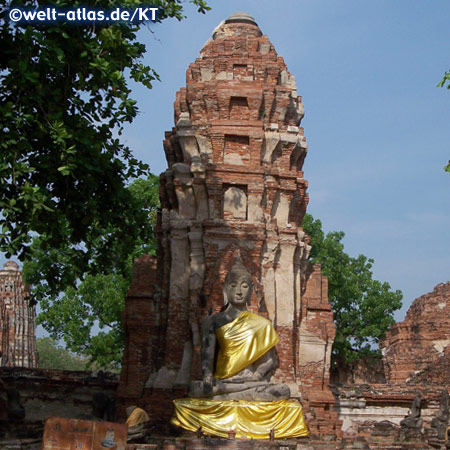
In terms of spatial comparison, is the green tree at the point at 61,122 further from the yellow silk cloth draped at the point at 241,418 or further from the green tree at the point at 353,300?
the green tree at the point at 353,300

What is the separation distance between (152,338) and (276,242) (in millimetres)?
3426

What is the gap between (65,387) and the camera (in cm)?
1764

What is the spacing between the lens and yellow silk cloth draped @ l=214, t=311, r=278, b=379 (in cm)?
1459

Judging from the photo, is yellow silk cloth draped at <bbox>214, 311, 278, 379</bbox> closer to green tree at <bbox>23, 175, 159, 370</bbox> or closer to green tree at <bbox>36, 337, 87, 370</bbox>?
green tree at <bbox>23, 175, 159, 370</bbox>

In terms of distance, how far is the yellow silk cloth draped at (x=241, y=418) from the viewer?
13.7 meters

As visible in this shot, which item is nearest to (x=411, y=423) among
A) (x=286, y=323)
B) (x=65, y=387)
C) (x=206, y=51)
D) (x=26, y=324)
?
(x=286, y=323)

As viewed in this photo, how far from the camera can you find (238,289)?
1509 centimetres

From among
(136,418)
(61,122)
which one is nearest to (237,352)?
(136,418)

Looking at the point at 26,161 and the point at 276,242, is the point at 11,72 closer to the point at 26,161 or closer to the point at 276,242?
the point at 26,161

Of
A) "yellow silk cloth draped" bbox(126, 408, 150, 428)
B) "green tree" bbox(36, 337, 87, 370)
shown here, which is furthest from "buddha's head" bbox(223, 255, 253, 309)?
"green tree" bbox(36, 337, 87, 370)

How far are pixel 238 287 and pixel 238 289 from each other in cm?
4

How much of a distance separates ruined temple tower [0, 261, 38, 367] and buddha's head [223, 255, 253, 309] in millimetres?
19712

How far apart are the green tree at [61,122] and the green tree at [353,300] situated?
1817 cm

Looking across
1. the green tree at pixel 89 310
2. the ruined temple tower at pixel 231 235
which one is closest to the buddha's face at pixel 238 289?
the ruined temple tower at pixel 231 235
